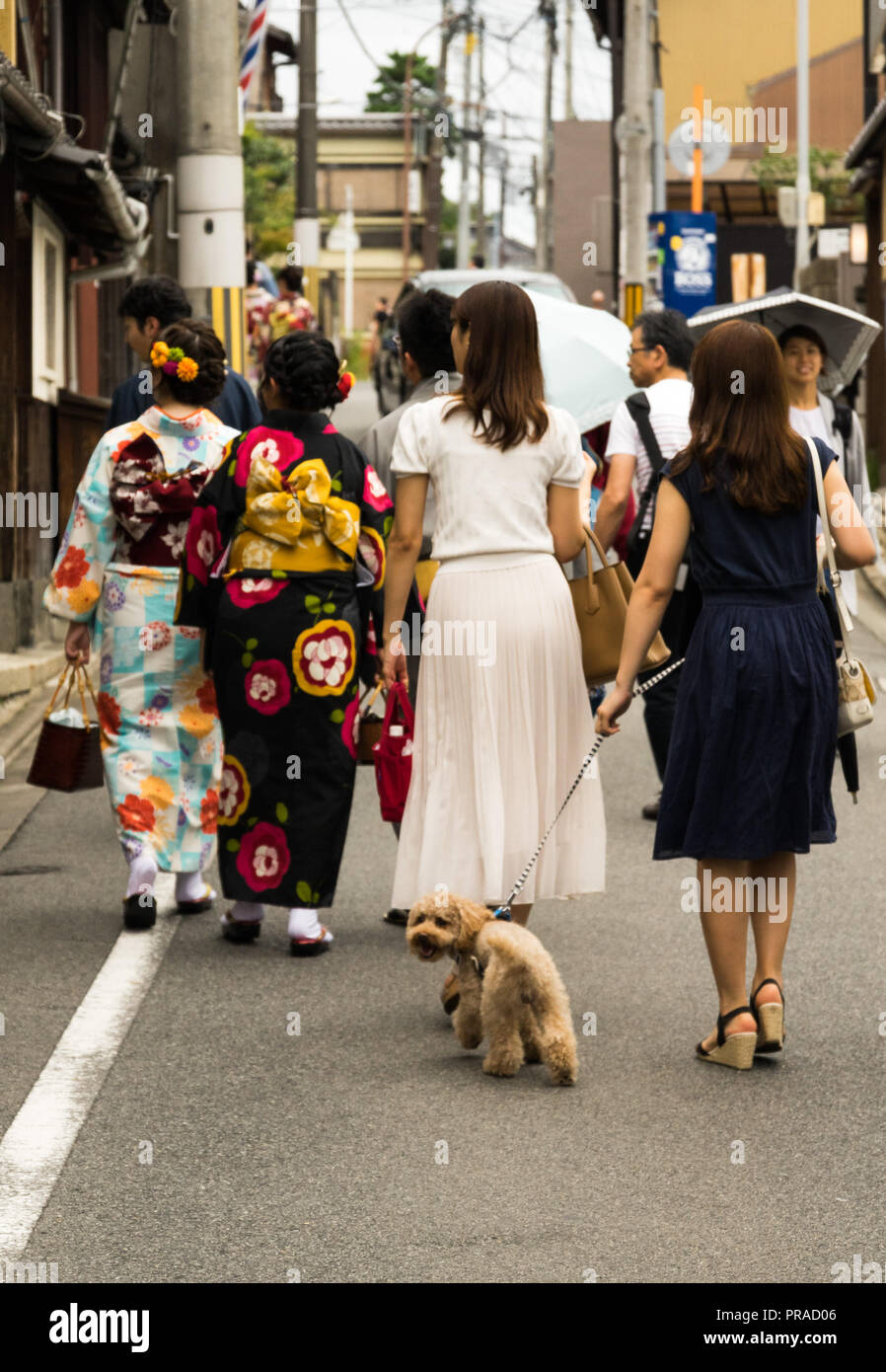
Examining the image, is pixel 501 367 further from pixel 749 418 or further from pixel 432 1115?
pixel 432 1115

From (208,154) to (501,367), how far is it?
308 inches

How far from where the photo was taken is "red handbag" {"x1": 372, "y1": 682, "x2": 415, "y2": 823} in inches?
237

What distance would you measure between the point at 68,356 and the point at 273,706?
10.4 m

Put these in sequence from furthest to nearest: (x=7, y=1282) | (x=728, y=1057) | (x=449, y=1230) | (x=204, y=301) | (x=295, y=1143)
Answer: (x=204, y=301) → (x=728, y=1057) → (x=295, y=1143) → (x=449, y=1230) → (x=7, y=1282)

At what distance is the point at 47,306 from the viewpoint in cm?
1471

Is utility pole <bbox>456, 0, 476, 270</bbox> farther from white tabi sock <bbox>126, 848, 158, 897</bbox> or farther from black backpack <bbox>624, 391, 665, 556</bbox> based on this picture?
white tabi sock <bbox>126, 848, 158, 897</bbox>

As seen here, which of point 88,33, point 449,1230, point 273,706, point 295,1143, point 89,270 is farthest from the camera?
point 88,33

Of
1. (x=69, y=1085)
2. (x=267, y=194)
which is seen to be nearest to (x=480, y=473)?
(x=69, y=1085)

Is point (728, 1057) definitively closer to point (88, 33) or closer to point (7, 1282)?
point (7, 1282)

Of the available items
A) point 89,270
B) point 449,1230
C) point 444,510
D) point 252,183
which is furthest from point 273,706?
point 252,183

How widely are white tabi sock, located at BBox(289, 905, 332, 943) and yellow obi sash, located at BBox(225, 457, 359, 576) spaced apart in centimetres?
112

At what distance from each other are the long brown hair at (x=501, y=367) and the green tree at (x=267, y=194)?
32.1 metres

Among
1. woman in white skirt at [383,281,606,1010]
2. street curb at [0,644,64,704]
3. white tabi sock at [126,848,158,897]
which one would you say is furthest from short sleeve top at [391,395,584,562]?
street curb at [0,644,64,704]

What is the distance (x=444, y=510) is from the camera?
17.9 feet
